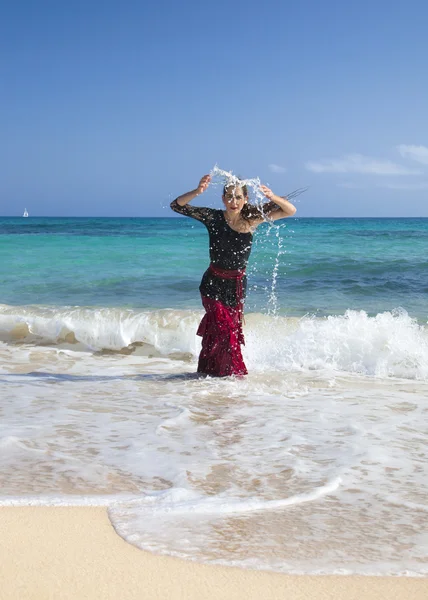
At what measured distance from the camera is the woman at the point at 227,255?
5648 millimetres

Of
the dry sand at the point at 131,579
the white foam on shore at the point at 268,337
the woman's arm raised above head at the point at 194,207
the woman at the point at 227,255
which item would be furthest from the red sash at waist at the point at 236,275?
the dry sand at the point at 131,579

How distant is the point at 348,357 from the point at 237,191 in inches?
97.8

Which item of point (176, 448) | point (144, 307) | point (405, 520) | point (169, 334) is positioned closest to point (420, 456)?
point (405, 520)

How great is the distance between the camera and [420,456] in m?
4.10

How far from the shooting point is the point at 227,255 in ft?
18.8

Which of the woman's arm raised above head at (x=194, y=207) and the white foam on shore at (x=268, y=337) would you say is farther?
the white foam on shore at (x=268, y=337)

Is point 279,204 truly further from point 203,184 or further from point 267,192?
point 203,184

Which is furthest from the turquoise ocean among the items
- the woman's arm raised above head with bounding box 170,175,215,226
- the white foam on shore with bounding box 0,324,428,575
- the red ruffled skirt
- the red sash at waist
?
the woman's arm raised above head with bounding box 170,175,215,226

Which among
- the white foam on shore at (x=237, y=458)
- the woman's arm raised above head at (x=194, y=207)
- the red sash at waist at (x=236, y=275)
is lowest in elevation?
the white foam on shore at (x=237, y=458)

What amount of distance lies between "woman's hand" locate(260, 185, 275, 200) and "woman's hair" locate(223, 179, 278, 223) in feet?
0.57

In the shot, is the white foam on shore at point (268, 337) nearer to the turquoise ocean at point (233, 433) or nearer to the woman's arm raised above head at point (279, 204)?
the turquoise ocean at point (233, 433)

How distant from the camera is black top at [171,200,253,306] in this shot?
571 centimetres

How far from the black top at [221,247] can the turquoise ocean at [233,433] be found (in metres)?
0.80

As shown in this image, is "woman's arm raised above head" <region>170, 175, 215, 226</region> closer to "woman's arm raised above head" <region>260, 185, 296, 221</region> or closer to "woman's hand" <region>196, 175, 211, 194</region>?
"woman's hand" <region>196, 175, 211, 194</region>
